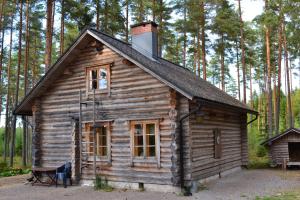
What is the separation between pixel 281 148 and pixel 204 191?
8.53m

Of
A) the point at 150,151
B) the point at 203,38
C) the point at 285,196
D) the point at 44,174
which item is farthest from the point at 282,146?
the point at 44,174

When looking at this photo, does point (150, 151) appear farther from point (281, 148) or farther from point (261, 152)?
point (261, 152)

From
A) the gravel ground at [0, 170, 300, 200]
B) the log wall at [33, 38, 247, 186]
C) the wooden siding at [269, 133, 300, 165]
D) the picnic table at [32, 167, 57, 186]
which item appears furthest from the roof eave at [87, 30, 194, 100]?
the wooden siding at [269, 133, 300, 165]

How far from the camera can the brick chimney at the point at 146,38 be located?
15.7 m

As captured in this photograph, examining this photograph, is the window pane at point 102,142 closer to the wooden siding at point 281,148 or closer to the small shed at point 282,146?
the small shed at point 282,146

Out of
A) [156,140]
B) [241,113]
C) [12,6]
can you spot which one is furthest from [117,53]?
[12,6]

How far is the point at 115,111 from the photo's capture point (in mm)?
13609

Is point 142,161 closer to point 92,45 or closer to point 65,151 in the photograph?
point 65,151

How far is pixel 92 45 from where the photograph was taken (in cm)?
1440

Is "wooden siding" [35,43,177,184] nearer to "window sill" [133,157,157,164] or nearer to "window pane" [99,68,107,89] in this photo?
"window sill" [133,157,157,164]

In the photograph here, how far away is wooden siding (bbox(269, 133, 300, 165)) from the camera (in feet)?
59.7

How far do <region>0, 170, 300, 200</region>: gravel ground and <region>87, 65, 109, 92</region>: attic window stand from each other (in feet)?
14.0

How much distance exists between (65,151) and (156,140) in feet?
16.2

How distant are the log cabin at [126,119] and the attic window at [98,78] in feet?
0.14
